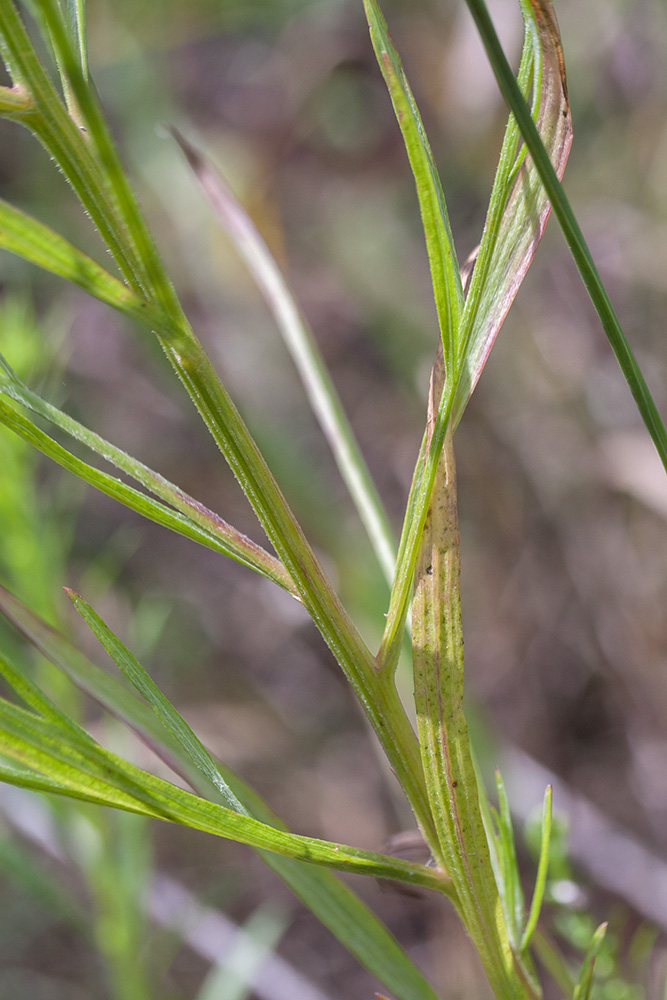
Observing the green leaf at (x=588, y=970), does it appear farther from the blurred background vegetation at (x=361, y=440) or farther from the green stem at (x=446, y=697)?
the blurred background vegetation at (x=361, y=440)

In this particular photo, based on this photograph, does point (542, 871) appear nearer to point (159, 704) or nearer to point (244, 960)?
point (159, 704)

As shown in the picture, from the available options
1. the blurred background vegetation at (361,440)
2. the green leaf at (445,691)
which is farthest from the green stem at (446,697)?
the blurred background vegetation at (361,440)

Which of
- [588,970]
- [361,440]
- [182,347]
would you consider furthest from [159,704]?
[361,440]

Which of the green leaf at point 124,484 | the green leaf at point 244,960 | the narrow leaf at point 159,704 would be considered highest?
the green leaf at point 124,484

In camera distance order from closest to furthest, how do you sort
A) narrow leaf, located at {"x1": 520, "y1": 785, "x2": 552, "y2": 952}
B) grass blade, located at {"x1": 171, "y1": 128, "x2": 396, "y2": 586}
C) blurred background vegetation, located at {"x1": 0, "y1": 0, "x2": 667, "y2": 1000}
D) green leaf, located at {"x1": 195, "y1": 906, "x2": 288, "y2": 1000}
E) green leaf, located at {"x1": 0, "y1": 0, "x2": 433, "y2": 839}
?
green leaf, located at {"x1": 0, "y1": 0, "x2": 433, "y2": 839}
narrow leaf, located at {"x1": 520, "y1": 785, "x2": 552, "y2": 952}
grass blade, located at {"x1": 171, "y1": 128, "x2": 396, "y2": 586}
green leaf, located at {"x1": 195, "y1": 906, "x2": 288, "y2": 1000}
blurred background vegetation, located at {"x1": 0, "y1": 0, "x2": 667, "y2": 1000}

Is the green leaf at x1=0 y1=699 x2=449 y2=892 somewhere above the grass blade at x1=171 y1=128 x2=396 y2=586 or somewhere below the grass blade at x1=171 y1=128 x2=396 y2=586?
below

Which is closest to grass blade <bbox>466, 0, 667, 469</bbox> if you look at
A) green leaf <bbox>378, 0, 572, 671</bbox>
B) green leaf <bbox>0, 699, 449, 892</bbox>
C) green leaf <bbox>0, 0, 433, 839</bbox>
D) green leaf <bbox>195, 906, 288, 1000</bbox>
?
green leaf <bbox>378, 0, 572, 671</bbox>

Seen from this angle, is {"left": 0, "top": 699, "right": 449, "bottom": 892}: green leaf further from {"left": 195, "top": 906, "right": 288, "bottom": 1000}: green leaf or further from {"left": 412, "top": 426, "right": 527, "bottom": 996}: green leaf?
{"left": 195, "top": 906, "right": 288, "bottom": 1000}: green leaf
